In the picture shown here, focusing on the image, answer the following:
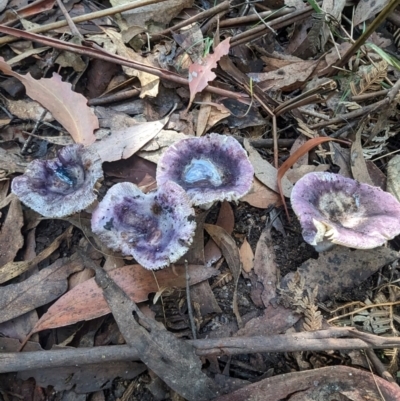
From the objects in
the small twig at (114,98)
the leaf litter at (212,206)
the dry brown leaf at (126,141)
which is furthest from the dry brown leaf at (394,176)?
the small twig at (114,98)

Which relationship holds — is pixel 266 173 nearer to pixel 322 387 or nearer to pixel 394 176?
pixel 394 176

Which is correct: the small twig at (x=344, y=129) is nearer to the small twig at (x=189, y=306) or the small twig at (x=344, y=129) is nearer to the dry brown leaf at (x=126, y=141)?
the dry brown leaf at (x=126, y=141)

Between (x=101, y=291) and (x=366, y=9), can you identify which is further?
(x=366, y=9)

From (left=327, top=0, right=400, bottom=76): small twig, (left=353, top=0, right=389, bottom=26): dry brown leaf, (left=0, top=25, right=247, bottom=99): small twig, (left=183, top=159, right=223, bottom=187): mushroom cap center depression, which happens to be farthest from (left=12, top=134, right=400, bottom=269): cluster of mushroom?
(left=353, top=0, right=389, bottom=26): dry brown leaf

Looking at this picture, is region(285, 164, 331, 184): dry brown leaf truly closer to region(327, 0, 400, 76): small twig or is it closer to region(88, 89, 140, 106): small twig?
region(327, 0, 400, 76): small twig

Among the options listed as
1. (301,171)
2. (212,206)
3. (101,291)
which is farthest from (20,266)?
(301,171)

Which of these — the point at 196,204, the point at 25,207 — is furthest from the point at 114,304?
the point at 25,207
